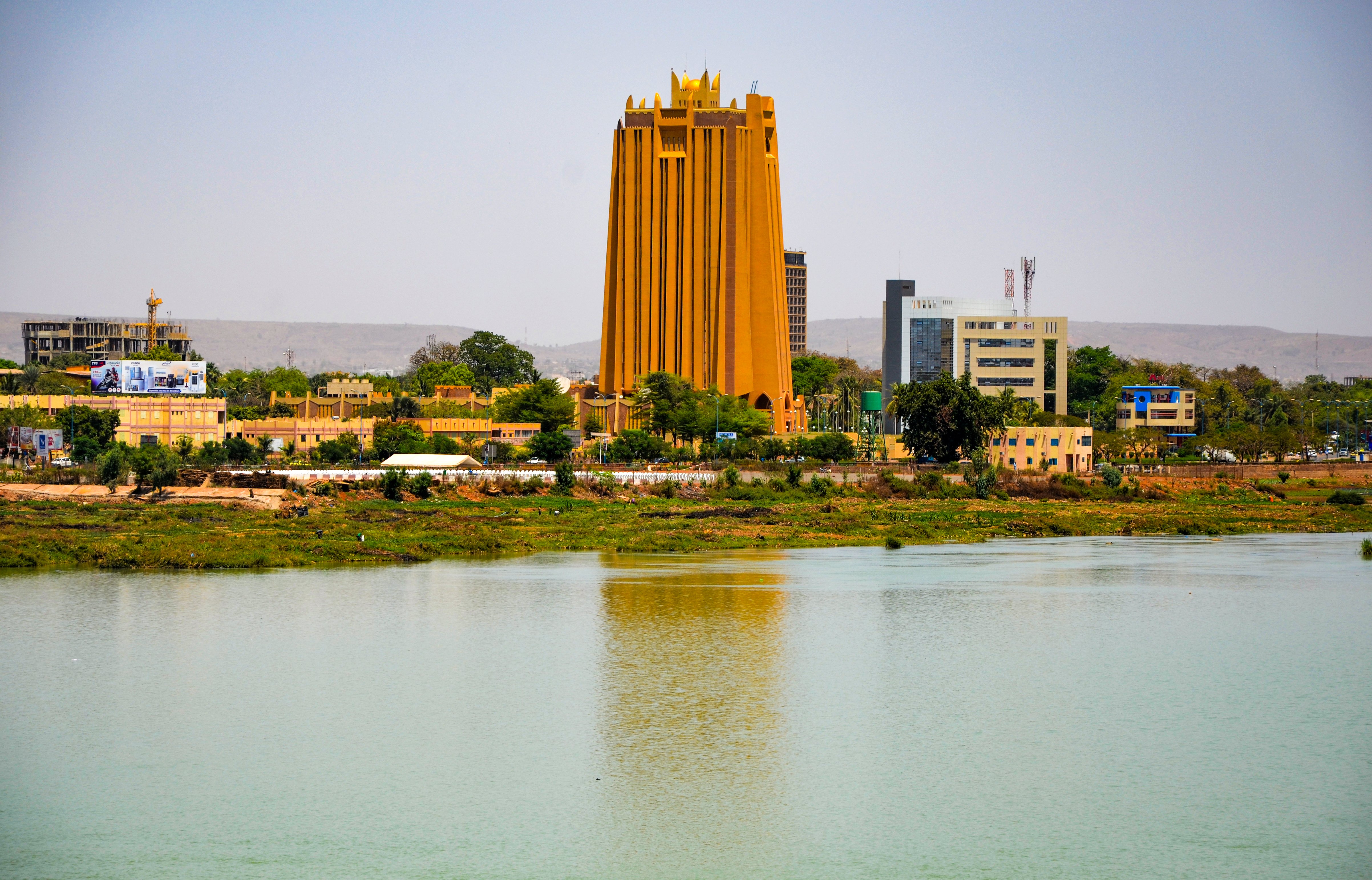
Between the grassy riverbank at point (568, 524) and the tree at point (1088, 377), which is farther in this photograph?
the tree at point (1088, 377)

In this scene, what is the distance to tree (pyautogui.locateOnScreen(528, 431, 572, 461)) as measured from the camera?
8944cm

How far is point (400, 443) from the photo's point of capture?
3684 inches

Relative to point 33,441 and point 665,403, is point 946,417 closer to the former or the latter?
point 665,403

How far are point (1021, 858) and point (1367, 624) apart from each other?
69.5ft

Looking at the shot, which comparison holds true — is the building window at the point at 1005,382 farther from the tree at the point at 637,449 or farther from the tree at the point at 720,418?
the tree at the point at 637,449

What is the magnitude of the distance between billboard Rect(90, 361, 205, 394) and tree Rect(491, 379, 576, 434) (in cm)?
2617

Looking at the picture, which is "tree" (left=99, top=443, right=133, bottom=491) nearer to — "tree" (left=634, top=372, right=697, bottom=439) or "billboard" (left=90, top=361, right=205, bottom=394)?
"billboard" (left=90, top=361, right=205, bottom=394)

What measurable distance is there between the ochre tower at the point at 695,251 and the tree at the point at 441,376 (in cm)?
4016

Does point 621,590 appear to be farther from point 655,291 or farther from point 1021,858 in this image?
point 655,291

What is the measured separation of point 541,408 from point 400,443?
20.5 m

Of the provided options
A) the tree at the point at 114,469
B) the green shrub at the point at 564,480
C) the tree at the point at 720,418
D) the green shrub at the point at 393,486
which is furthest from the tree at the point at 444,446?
the tree at the point at 114,469

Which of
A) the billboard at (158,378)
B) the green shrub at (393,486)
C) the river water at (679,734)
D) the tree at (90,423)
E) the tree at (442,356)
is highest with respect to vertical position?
the tree at (442,356)

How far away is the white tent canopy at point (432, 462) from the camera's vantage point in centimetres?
8344

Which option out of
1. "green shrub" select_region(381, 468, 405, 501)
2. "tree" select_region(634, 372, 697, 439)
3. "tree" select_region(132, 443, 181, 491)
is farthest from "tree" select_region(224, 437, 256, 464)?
"tree" select_region(634, 372, 697, 439)
